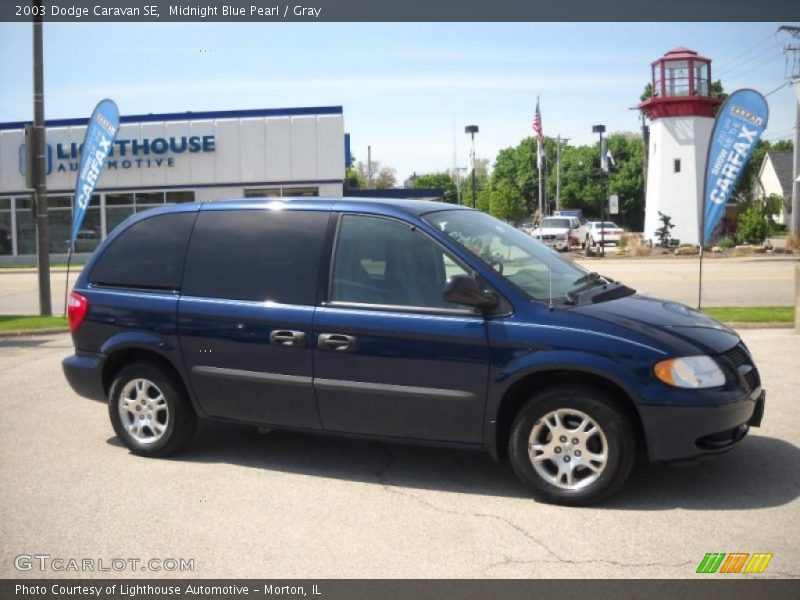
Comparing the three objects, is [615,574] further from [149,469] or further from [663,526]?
[149,469]

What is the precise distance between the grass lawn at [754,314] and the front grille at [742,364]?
7.10 m

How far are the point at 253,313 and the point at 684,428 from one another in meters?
2.82

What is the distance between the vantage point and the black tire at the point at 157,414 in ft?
19.8

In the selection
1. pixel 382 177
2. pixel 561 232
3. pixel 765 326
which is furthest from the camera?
pixel 382 177

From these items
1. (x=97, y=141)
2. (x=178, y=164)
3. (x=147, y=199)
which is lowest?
(x=97, y=141)

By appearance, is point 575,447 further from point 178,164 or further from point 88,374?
point 178,164

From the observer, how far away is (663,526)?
458cm

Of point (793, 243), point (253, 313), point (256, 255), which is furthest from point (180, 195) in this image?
point (253, 313)

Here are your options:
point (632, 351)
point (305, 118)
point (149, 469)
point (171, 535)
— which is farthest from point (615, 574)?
point (305, 118)

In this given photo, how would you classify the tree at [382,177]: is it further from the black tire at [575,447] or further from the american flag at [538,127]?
the black tire at [575,447]

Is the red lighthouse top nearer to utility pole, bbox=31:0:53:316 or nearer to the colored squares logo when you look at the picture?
utility pole, bbox=31:0:53:316

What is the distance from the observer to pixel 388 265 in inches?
216

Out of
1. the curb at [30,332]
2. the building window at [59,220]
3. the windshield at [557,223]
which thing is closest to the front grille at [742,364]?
the curb at [30,332]

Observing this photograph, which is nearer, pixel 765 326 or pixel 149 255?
pixel 149 255
